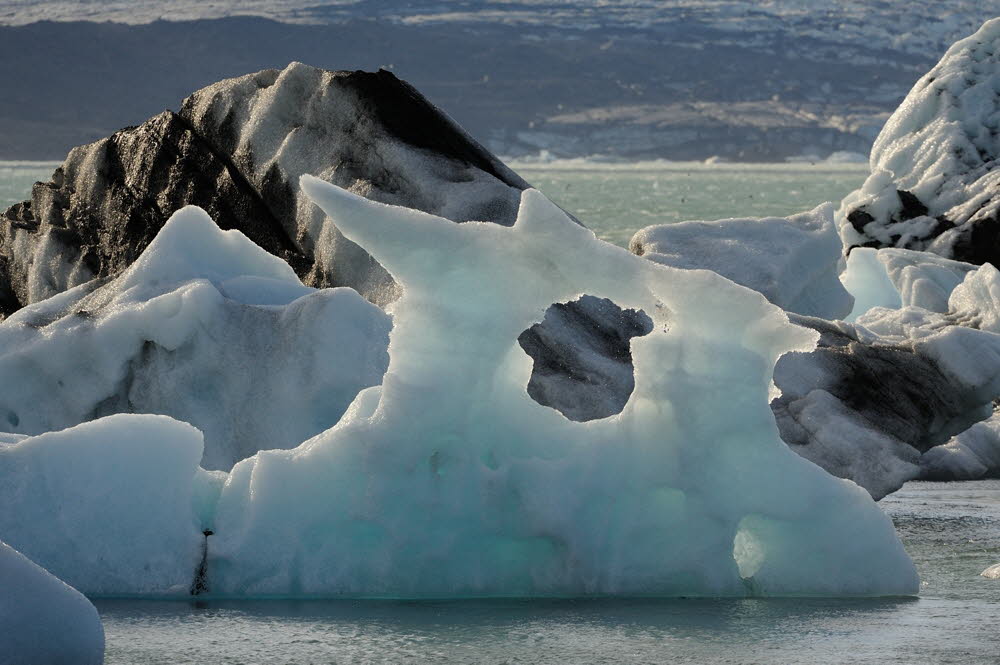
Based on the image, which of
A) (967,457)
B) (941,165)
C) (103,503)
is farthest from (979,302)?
(103,503)

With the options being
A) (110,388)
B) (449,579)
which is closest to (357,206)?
(449,579)

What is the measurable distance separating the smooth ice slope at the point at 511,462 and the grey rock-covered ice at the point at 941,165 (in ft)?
46.4

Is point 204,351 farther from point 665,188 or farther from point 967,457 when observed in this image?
point 665,188

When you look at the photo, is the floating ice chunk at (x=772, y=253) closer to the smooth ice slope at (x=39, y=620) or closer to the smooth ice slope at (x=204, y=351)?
the smooth ice slope at (x=204, y=351)


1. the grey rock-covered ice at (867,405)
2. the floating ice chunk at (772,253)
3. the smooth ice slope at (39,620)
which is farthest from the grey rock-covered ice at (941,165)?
the smooth ice slope at (39,620)

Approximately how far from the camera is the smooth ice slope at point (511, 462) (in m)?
6.96

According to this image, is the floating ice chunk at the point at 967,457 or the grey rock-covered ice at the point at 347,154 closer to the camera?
the grey rock-covered ice at the point at 347,154

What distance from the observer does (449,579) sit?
279 inches

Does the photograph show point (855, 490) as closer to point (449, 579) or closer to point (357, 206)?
point (449, 579)

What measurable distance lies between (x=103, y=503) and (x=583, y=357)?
4.55 m

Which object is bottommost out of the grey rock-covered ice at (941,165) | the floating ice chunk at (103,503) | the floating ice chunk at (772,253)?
the floating ice chunk at (103,503)

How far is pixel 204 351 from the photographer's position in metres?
9.32

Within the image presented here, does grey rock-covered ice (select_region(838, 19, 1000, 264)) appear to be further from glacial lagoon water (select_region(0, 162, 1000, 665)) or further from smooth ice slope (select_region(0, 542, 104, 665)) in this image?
smooth ice slope (select_region(0, 542, 104, 665))

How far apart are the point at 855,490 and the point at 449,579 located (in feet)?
5.87
